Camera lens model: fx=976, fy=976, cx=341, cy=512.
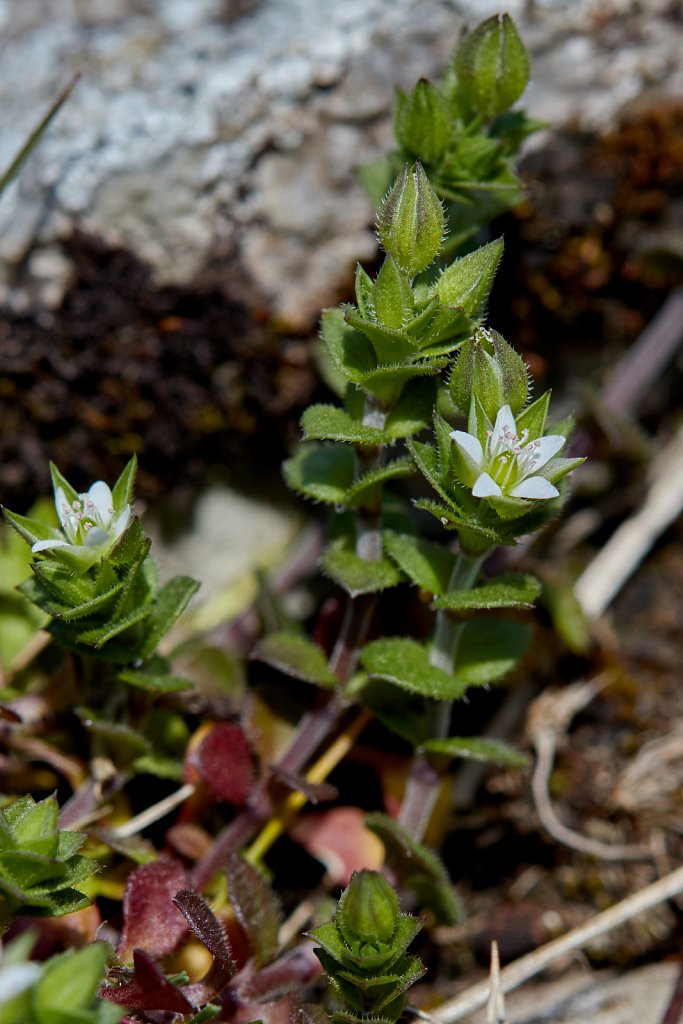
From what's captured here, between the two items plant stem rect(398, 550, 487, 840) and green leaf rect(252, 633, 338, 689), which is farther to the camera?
green leaf rect(252, 633, 338, 689)

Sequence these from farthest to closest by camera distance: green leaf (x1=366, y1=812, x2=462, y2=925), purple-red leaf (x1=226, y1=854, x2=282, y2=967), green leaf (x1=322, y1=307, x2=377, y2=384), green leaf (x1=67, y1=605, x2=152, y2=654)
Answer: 1. green leaf (x1=366, y1=812, x2=462, y2=925)
2. purple-red leaf (x1=226, y1=854, x2=282, y2=967)
3. green leaf (x1=322, y1=307, x2=377, y2=384)
4. green leaf (x1=67, y1=605, x2=152, y2=654)

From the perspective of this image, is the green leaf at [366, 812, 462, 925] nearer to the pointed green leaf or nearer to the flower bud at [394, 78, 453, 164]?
the pointed green leaf

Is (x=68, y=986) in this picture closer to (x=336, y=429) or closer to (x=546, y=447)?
(x=336, y=429)

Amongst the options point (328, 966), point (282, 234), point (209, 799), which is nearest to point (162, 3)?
point (282, 234)

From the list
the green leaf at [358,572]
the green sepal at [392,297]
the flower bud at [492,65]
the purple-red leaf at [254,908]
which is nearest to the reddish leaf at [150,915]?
the purple-red leaf at [254,908]

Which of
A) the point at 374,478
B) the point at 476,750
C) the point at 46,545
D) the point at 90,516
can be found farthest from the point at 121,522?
the point at 476,750


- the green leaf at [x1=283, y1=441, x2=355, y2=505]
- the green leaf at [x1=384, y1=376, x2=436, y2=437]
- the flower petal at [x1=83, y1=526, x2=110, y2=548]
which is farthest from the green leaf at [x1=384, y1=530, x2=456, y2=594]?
the flower petal at [x1=83, y1=526, x2=110, y2=548]

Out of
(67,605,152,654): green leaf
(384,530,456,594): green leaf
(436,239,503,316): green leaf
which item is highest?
(436,239,503,316): green leaf
